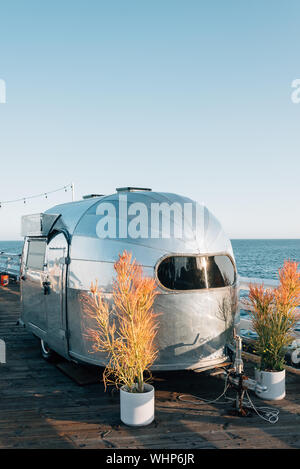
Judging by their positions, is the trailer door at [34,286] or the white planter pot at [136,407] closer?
the white planter pot at [136,407]

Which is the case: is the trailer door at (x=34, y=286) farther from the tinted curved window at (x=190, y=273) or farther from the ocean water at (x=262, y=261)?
the ocean water at (x=262, y=261)

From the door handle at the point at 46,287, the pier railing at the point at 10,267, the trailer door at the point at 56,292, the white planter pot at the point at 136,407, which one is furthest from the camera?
the pier railing at the point at 10,267

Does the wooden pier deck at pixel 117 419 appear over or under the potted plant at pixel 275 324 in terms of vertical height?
under

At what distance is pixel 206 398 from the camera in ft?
18.6

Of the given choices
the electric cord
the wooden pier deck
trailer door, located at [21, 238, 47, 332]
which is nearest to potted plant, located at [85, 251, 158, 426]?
the wooden pier deck

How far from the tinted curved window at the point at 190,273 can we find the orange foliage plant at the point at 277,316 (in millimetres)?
601

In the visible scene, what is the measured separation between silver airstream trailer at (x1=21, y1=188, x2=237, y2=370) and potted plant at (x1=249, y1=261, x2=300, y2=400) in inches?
19.3

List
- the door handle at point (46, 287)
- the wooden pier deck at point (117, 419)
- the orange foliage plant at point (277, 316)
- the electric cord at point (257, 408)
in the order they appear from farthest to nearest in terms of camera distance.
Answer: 1. the door handle at point (46, 287)
2. the orange foliage plant at point (277, 316)
3. the electric cord at point (257, 408)
4. the wooden pier deck at point (117, 419)

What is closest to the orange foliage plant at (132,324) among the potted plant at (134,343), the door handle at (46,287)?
the potted plant at (134,343)

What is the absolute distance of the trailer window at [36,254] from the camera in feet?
24.2

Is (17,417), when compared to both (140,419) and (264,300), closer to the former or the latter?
(140,419)

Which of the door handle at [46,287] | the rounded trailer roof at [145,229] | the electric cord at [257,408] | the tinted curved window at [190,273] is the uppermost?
the rounded trailer roof at [145,229]
